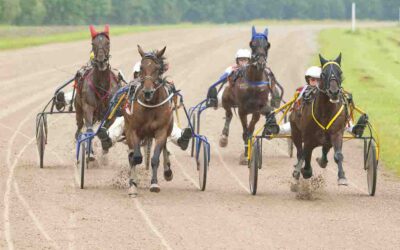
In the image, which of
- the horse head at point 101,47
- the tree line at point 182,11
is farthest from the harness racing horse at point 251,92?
the tree line at point 182,11

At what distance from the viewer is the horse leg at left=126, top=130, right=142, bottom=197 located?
37.1 feet

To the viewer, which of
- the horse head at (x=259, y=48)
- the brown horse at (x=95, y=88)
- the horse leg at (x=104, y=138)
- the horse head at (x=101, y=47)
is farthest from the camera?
the horse head at (x=259, y=48)

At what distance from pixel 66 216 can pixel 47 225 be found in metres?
0.52

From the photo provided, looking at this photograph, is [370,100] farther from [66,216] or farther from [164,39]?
[164,39]

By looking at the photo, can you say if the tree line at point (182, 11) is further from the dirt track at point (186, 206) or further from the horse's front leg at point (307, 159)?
the horse's front leg at point (307, 159)

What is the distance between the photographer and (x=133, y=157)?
11.5 metres

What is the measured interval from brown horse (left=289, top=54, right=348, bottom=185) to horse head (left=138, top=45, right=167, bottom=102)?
1.71 meters

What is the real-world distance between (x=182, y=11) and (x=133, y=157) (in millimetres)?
111438

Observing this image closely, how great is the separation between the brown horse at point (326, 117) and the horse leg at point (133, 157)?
1.87 m

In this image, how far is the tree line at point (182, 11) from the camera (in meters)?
92.3

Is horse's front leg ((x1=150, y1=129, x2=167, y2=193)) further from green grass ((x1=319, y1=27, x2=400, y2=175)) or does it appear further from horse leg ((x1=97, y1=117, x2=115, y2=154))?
green grass ((x1=319, y1=27, x2=400, y2=175))

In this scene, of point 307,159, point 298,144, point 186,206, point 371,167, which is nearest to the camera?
point 186,206

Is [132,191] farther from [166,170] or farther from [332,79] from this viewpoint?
[332,79]

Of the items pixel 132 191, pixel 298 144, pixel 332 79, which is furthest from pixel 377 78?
pixel 132 191
